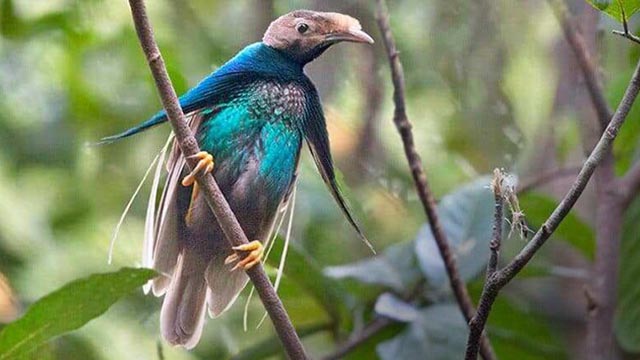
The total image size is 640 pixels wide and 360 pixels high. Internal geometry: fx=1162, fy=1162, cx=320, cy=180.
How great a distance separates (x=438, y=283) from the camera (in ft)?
6.79

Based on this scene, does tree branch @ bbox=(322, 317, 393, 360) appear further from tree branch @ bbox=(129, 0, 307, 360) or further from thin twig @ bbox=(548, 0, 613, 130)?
tree branch @ bbox=(129, 0, 307, 360)

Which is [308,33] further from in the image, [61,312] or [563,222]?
[563,222]

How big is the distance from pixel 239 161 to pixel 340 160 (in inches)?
43.1

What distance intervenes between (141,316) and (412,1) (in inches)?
44.3

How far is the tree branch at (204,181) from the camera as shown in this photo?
1.04 metres

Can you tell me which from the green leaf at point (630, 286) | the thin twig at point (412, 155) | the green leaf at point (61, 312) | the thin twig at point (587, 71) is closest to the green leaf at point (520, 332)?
the green leaf at point (630, 286)

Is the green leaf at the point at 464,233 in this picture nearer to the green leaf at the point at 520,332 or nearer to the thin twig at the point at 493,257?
the green leaf at the point at 520,332

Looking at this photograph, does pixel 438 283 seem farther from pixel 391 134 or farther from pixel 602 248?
pixel 391 134

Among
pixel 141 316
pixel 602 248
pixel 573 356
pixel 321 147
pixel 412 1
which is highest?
pixel 321 147

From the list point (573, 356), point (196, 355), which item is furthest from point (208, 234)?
point (573, 356)

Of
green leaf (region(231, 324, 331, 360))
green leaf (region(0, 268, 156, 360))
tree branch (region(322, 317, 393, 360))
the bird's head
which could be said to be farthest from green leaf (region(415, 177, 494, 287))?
the bird's head

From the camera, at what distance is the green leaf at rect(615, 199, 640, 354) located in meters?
2.19

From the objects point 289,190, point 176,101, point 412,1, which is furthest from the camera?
point 412,1

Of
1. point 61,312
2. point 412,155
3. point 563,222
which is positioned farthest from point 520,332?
point 61,312
